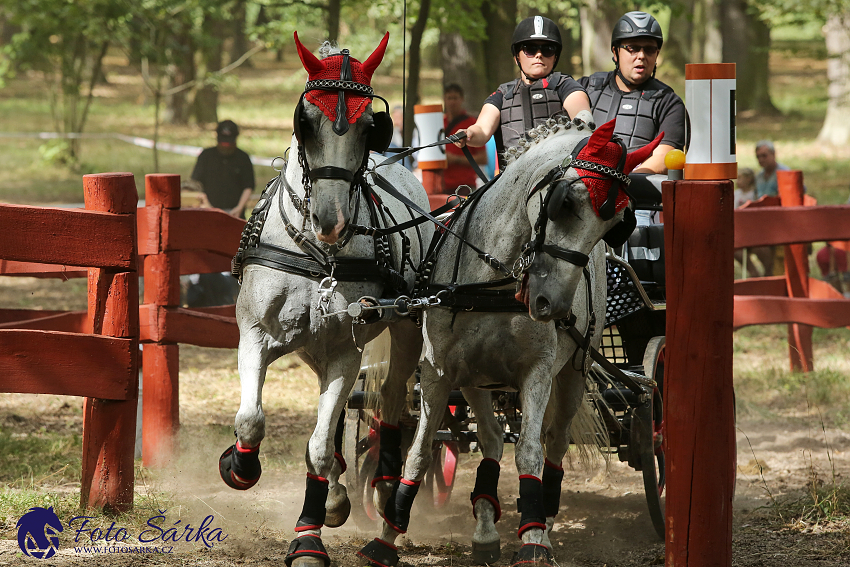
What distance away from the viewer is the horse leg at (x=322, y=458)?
3631mm

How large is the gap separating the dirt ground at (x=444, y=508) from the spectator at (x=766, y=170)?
483 centimetres

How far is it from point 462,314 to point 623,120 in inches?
73.1

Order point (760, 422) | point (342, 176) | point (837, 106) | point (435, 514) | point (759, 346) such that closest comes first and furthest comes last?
1. point (342, 176)
2. point (435, 514)
3. point (760, 422)
4. point (759, 346)
5. point (837, 106)

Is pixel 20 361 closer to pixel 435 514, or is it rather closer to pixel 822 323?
pixel 435 514

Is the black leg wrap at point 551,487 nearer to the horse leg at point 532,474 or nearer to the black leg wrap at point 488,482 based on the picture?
the black leg wrap at point 488,482

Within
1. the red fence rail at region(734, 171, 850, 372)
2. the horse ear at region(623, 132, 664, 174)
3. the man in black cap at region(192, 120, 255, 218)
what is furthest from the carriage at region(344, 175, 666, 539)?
the man in black cap at region(192, 120, 255, 218)

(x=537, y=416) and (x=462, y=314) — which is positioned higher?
(x=462, y=314)

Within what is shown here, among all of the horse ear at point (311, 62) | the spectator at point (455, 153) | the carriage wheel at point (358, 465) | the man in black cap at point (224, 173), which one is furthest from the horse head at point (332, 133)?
the man in black cap at point (224, 173)

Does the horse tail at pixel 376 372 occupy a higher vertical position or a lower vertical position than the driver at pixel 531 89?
lower

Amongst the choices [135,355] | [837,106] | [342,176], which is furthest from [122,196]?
[837,106]

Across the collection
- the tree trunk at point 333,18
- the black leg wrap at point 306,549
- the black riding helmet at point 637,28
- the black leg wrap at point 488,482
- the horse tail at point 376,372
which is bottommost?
the black leg wrap at point 306,549

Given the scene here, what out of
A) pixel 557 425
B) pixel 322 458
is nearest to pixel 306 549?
pixel 322 458

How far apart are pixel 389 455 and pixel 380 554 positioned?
67 centimetres

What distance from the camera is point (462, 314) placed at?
12.4 ft
